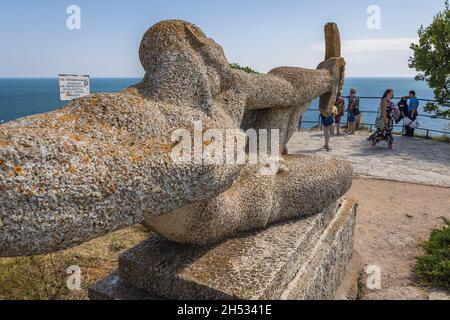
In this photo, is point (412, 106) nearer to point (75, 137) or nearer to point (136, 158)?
point (136, 158)

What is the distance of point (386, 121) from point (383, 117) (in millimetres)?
168

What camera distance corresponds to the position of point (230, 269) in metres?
2.39

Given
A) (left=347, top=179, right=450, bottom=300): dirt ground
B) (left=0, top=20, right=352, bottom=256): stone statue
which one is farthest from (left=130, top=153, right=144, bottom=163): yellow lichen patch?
(left=347, top=179, right=450, bottom=300): dirt ground

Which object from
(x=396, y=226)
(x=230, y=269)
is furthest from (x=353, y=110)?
(x=230, y=269)

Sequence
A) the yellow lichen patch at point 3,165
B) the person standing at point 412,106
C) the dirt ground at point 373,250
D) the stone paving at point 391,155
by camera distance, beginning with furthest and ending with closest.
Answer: the person standing at point 412,106, the stone paving at point 391,155, the dirt ground at point 373,250, the yellow lichen patch at point 3,165

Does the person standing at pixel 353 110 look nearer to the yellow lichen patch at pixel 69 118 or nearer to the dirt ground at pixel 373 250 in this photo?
the dirt ground at pixel 373 250

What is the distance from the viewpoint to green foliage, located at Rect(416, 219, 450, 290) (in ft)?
12.0

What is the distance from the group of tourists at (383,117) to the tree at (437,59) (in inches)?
24.5

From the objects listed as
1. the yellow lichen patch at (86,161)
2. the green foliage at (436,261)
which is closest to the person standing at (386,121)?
the green foliage at (436,261)

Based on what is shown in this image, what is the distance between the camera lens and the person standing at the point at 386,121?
857 centimetres

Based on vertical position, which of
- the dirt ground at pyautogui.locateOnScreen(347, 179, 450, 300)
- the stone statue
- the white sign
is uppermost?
the white sign

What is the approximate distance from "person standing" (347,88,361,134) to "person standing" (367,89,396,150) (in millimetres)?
1775

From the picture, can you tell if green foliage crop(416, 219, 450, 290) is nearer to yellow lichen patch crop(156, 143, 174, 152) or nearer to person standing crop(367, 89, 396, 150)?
yellow lichen patch crop(156, 143, 174, 152)
